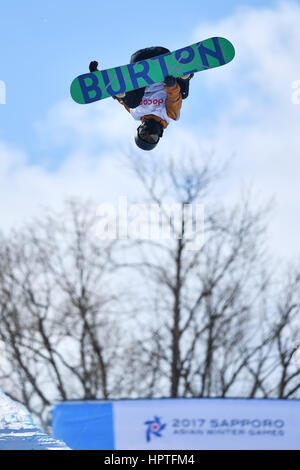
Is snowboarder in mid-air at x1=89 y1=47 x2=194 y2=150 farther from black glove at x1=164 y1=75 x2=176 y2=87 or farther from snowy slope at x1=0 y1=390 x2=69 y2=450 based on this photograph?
snowy slope at x1=0 y1=390 x2=69 y2=450

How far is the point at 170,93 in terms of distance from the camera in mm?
5977

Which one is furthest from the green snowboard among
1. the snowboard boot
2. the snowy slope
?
the snowy slope

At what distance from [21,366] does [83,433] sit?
7.96 metres

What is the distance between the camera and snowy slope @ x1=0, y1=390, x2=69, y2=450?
4.55 m

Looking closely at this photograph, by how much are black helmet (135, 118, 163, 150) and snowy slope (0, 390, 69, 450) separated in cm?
260

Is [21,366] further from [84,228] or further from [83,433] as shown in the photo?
[83,433]

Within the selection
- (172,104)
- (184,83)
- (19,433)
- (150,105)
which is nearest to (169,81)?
(184,83)

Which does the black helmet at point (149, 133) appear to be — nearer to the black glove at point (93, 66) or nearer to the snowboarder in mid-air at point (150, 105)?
the snowboarder in mid-air at point (150, 105)

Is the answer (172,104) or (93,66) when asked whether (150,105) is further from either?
(93,66)

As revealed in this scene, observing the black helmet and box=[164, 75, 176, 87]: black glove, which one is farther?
the black helmet

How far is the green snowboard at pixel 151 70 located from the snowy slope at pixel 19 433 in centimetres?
290

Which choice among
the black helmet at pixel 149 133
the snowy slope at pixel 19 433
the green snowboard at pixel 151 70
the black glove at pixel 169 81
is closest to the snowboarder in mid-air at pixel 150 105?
the black helmet at pixel 149 133
